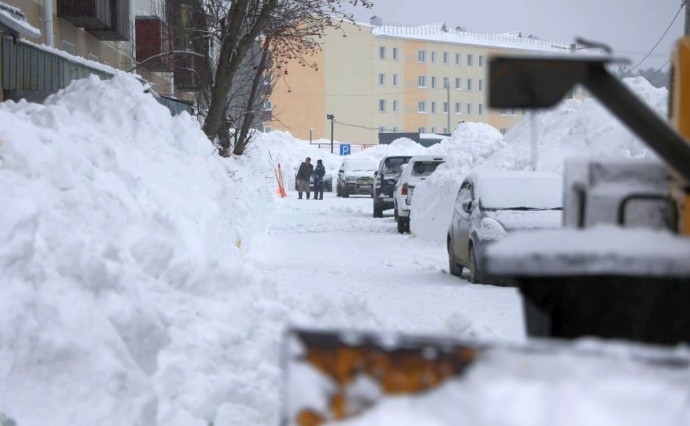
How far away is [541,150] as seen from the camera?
2208 cm

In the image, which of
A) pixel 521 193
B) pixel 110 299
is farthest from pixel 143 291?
pixel 521 193

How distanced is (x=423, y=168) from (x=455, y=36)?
6898cm

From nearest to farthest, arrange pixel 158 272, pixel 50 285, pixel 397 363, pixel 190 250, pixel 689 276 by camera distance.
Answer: pixel 397 363, pixel 689 276, pixel 50 285, pixel 158 272, pixel 190 250

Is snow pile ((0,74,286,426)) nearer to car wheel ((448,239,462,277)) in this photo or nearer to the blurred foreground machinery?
the blurred foreground machinery

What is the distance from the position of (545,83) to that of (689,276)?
1.98ft

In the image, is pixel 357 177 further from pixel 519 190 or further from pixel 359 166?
pixel 519 190

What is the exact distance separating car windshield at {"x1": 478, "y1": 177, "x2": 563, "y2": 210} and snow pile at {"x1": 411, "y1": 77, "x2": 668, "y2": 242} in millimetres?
5710

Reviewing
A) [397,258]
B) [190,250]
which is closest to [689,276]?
[190,250]

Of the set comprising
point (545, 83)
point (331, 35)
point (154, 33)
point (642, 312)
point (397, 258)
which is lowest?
point (397, 258)

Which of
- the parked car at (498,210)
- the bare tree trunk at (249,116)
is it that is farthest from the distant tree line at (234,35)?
the parked car at (498,210)

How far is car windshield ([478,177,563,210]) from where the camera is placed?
13.3m

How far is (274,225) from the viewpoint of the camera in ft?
83.9

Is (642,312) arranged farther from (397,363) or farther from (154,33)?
(154,33)

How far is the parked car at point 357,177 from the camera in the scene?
141 ft
